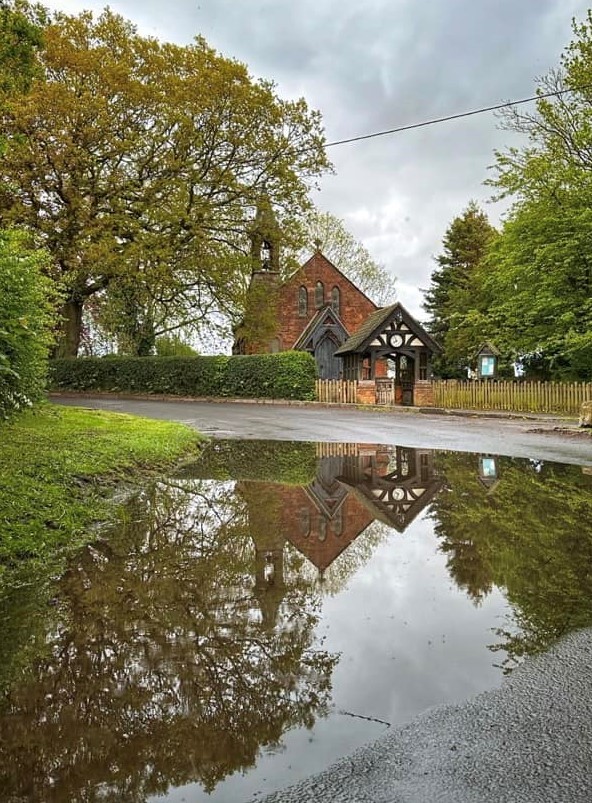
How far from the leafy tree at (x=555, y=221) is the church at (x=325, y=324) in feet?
18.5

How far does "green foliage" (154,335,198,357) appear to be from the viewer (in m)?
51.6

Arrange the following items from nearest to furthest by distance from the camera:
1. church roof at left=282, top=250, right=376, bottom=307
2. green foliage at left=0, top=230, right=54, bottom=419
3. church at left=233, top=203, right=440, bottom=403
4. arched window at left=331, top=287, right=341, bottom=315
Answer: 1. green foliage at left=0, top=230, right=54, bottom=419
2. church at left=233, top=203, right=440, bottom=403
3. church roof at left=282, top=250, right=376, bottom=307
4. arched window at left=331, top=287, right=341, bottom=315

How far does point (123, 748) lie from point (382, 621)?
2039 mm

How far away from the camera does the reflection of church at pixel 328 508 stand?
18.3 ft

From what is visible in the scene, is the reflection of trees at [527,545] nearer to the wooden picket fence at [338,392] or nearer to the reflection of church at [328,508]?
the reflection of church at [328,508]

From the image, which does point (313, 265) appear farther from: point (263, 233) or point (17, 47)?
point (17, 47)

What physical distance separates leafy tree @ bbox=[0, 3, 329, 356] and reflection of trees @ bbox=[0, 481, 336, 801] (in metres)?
24.8

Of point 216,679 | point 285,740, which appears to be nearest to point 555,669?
point 285,740

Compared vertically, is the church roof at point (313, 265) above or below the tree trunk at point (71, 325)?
above

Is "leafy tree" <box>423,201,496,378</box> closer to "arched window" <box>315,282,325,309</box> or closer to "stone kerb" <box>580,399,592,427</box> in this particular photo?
"arched window" <box>315,282,325,309</box>

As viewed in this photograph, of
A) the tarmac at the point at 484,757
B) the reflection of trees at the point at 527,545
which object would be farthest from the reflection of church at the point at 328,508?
the tarmac at the point at 484,757

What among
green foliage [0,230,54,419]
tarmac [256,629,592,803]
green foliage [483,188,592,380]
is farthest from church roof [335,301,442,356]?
tarmac [256,629,592,803]

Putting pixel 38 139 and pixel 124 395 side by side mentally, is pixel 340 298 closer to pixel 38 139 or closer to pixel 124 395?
pixel 124 395

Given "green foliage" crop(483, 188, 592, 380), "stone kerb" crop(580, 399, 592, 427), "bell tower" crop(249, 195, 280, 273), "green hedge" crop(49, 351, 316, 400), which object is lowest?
"stone kerb" crop(580, 399, 592, 427)
